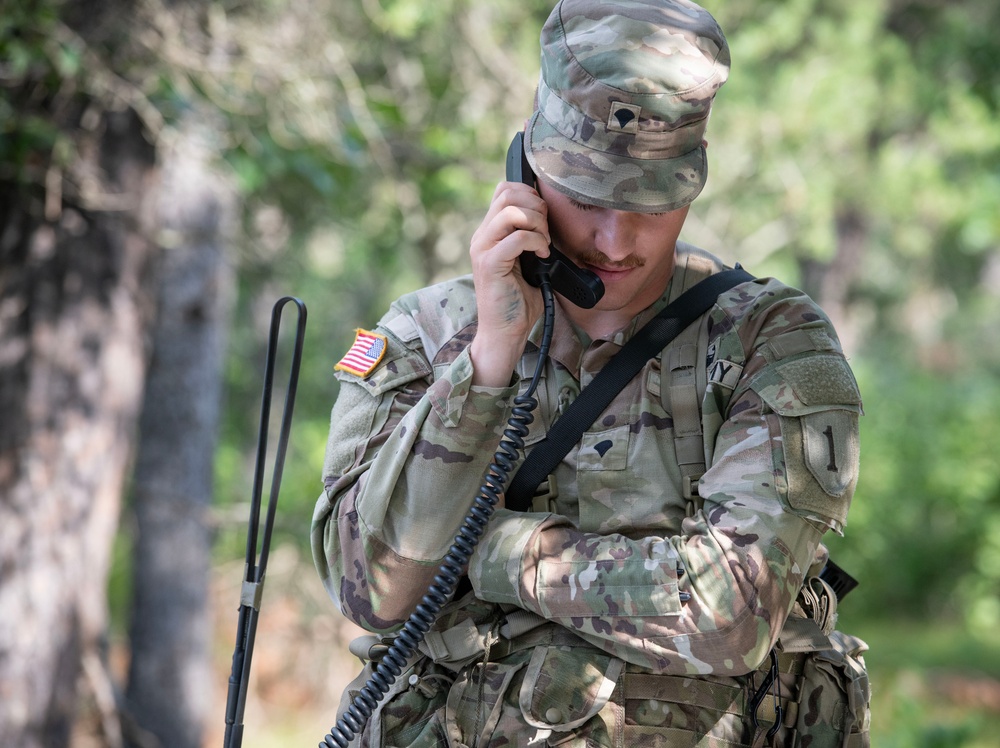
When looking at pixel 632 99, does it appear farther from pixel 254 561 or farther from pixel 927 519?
pixel 927 519

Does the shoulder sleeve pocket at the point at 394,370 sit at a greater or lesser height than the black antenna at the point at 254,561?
greater

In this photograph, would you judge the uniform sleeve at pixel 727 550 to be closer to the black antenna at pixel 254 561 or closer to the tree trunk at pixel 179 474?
the black antenna at pixel 254 561

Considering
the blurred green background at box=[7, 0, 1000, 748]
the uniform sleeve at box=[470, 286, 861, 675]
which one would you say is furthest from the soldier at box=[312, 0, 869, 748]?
the blurred green background at box=[7, 0, 1000, 748]

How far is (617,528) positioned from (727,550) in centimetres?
24

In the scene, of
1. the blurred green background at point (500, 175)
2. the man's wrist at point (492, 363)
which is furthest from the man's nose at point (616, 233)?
the blurred green background at point (500, 175)

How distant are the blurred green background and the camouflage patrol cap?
2.62 meters

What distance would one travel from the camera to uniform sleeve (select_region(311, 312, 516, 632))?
2062mm

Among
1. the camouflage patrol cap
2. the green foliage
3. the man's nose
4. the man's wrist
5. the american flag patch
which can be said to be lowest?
the green foliage

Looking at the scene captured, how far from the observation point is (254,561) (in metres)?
2.36

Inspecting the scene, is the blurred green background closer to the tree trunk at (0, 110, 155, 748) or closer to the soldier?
the tree trunk at (0, 110, 155, 748)

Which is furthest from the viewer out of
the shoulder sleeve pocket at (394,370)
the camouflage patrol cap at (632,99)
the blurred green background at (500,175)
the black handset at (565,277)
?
the blurred green background at (500,175)

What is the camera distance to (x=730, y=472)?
2033 millimetres

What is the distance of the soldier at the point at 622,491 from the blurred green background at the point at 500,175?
2.66 meters

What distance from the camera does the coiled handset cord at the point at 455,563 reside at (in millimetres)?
2098
